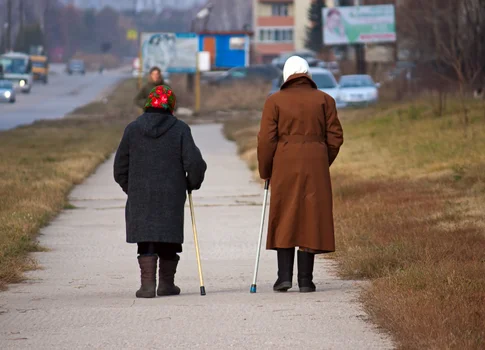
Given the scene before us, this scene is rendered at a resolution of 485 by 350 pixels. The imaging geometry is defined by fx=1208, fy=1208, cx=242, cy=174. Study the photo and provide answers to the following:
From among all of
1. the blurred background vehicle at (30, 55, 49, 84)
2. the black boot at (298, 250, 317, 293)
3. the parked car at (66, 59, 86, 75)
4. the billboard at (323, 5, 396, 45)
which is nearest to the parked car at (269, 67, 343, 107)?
the billboard at (323, 5, 396, 45)

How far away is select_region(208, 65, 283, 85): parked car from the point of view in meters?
57.9

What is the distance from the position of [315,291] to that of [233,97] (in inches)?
1621

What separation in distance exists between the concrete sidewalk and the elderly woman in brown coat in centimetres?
33

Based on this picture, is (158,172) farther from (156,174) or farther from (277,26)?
(277,26)

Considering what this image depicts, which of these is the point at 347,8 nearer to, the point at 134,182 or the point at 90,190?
the point at 90,190

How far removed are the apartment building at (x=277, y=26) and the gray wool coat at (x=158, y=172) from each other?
118907 mm

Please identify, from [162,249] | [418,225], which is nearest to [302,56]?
[418,225]

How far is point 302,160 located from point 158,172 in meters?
1.04

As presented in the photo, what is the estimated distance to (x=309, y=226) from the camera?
864cm

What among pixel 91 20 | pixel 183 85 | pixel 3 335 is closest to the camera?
pixel 3 335

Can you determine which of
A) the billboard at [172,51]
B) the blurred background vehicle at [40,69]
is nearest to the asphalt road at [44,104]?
the billboard at [172,51]

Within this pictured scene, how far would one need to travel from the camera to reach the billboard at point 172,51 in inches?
1818

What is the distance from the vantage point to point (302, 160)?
28.4ft

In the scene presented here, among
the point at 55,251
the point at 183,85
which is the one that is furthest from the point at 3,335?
the point at 183,85
